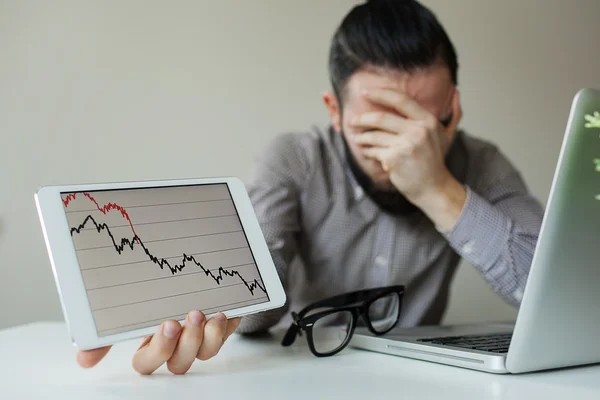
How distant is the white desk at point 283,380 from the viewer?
512 mm

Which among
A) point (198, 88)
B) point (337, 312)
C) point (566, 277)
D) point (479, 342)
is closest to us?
point (566, 277)

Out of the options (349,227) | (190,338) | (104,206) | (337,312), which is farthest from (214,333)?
(349,227)

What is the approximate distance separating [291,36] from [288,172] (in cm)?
78

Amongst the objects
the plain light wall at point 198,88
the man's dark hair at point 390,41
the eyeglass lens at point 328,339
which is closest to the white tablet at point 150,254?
the eyeglass lens at point 328,339

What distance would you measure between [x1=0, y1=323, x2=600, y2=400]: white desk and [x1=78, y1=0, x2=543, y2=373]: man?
22 cm

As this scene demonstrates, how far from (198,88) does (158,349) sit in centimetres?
124

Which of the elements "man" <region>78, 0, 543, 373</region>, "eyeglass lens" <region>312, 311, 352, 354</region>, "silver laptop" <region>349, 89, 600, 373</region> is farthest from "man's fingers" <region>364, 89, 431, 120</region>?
"silver laptop" <region>349, 89, 600, 373</region>

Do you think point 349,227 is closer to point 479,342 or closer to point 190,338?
point 479,342

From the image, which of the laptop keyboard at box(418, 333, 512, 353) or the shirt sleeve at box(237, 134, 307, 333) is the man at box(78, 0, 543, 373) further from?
the laptop keyboard at box(418, 333, 512, 353)

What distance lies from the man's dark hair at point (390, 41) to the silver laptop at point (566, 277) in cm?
58

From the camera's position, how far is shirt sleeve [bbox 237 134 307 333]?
3.25 ft

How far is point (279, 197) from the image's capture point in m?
1.06

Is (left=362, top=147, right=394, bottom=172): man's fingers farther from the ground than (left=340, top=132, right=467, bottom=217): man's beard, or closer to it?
farther from the ground

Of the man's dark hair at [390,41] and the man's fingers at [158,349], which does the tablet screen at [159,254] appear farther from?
the man's dark hair at [390,41]
